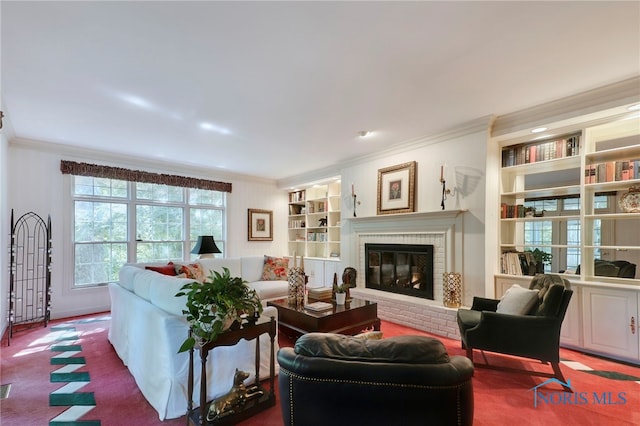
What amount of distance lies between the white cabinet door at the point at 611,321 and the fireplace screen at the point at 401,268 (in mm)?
1509

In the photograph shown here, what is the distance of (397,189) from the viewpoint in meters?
4.31

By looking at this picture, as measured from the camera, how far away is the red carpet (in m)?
1.96

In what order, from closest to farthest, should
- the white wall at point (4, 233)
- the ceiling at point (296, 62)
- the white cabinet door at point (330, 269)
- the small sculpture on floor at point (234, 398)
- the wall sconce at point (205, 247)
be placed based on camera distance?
the ceiling at point (296, 62)
the small sculpture on floor at point (234, 398)
the white wall at point (4, 233)
the wall sconce at point (205, 247)
the white cabinet door at point (330, 269)

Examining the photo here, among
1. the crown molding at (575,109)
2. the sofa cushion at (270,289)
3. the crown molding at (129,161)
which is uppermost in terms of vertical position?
the crown molding at (575,109)

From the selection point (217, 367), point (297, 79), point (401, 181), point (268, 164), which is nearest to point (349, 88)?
point (297, 79)

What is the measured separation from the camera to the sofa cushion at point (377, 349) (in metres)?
1.14

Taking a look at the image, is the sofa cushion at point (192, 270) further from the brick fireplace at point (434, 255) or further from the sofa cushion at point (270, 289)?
the brick fireplace at point (434, 255)

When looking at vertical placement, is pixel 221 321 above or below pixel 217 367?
above

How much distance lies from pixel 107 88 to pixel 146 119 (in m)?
0.69

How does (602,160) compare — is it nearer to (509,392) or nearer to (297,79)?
(509,392)

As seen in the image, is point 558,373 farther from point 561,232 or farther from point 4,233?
point 4,233

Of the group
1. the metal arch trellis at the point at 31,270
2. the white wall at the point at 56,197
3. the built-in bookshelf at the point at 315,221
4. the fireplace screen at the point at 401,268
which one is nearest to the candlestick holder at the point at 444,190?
the fireplace screen at the point at 401,268

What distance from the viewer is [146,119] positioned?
327 cm

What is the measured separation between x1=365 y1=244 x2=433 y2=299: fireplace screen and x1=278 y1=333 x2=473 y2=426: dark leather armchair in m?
2.89
